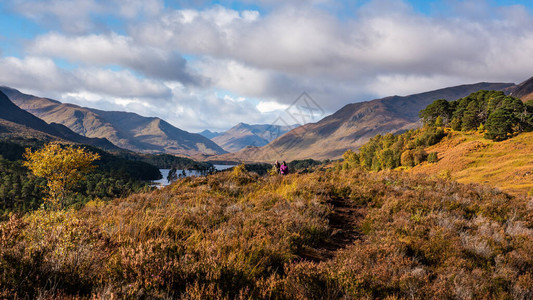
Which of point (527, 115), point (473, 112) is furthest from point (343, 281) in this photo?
point (473, 112)

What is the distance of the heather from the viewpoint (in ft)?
10.9

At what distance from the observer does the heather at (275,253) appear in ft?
10.9

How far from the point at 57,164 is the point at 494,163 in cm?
5796

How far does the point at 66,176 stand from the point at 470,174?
5195 cm

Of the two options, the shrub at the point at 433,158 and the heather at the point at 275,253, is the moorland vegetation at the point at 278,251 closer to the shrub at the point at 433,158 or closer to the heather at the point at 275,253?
the heather at the point at 275,253

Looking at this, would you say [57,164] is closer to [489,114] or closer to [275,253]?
[275,253]

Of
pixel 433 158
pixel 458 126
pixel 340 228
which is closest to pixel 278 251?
pixel 340 228

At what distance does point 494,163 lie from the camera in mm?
38125

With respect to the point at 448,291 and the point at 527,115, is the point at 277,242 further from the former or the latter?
the point at 527,115

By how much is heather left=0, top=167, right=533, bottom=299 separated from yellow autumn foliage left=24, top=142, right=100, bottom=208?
18.9 metres

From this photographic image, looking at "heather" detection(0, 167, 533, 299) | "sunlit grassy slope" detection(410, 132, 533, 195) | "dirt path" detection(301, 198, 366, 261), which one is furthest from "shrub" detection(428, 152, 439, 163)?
"dirt path" detection(301, 198, 366, 261)

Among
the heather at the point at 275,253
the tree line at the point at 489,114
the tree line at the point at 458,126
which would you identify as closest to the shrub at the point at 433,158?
the tree line at the point at 458,126

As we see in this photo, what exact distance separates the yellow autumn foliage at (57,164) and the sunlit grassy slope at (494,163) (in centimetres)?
3680

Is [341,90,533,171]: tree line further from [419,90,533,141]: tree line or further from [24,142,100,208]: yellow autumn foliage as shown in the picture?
[24,142,100,208]: yellow autumn foliage
